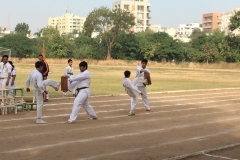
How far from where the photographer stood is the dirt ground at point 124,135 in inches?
329

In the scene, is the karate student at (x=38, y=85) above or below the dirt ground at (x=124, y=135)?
above

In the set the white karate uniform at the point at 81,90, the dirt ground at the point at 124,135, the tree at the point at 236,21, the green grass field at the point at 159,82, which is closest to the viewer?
the dirt ground at the point at 124,135

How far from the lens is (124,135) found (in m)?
10.5

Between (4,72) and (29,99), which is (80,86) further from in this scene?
(4,72)

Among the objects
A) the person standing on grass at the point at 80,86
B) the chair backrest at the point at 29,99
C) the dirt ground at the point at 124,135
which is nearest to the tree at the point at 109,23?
the dirt ground at the point at 124,135

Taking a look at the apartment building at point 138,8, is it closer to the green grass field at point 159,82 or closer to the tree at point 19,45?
the tree at point 19,45

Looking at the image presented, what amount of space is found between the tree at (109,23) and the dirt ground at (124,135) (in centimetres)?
6621

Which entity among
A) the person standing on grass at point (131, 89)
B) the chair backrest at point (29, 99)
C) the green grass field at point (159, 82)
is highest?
the person standing on grass at point (131, 89)

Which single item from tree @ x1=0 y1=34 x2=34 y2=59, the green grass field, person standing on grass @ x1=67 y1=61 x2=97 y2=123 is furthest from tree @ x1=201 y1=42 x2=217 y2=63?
person standing on grass @ x1=67 y1=61 x2=97 y2=123

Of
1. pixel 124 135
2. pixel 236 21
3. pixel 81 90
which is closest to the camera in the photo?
pixel 124 135

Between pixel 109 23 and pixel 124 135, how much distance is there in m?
74.2

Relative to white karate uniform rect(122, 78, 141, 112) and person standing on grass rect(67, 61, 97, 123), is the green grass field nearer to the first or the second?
white karate uniform rect(122, 78, 141, 112)

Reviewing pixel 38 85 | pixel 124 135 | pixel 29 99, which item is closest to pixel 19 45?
pixel 29 99

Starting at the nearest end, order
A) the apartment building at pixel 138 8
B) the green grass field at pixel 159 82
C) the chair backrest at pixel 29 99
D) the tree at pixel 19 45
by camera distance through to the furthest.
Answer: the chair backrest at pixel 29 99 < the green grass field at pixel 159 82 < the tree at pixel 19 45 < the apartment building at pixel 138 8
